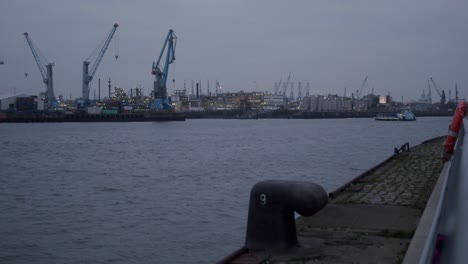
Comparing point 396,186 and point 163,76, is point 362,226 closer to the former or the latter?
point 396,186

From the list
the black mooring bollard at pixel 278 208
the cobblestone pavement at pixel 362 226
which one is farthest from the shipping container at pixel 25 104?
the black mooring bollard at pixel 278 208

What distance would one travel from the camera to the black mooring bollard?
16.9ft

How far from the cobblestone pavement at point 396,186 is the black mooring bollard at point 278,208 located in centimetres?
322

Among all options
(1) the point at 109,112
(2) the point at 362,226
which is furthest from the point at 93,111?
(2) the point at 362,226

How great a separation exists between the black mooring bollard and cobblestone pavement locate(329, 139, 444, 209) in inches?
127

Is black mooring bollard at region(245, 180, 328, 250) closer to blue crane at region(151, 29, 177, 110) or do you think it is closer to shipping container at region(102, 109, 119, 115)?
blue crane at region(151, 29, 177, 110)

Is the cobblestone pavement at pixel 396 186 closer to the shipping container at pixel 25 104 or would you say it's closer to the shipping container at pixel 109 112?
the shipping container at pixel 109 112

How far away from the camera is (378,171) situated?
13867 millimetres

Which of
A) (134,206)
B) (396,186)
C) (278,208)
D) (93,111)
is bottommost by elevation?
(134,206)

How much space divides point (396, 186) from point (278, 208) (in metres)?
5.99

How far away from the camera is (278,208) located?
5266 millimetres

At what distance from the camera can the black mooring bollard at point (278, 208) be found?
16.9 ft

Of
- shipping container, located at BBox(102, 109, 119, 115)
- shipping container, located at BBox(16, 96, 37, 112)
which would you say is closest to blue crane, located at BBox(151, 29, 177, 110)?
shipping container, located at BBox(102, 109, 119, 115)

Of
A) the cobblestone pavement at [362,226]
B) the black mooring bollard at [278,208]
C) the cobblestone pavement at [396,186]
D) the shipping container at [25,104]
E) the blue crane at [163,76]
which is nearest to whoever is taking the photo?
the black mooring bollard at [278,208]
